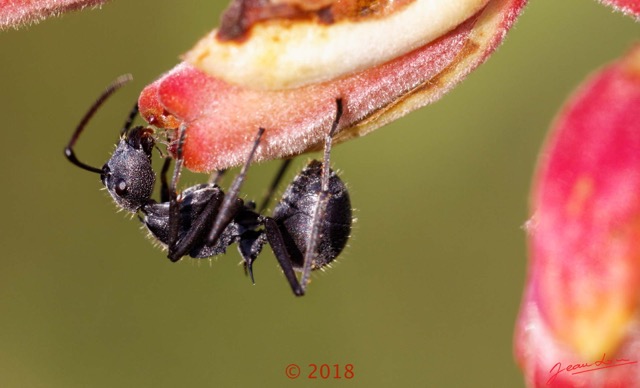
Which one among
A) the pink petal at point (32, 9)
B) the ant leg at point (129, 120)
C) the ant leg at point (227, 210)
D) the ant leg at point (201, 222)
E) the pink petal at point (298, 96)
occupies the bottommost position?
the pink petal at point (298, 96)

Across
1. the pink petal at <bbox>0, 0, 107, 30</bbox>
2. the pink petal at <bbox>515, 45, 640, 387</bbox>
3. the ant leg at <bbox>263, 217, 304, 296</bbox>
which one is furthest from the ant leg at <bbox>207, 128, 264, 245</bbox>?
the pink petal at <bbox>515, 45, 640, 387</bbox>

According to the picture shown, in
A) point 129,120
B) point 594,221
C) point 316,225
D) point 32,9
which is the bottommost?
point 594,221

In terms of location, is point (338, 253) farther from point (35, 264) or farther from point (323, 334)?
point (35, 264)

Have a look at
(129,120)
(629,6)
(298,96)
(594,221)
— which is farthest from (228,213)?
(594,221)

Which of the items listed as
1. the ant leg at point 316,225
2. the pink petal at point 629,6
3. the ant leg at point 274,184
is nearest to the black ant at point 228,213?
the ant leg at point 316,225

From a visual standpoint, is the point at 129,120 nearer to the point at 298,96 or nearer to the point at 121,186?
the point at 121,186

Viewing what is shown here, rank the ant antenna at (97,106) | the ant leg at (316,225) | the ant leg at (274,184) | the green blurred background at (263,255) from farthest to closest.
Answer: the green blurred background at (263,255) < the ant leg at (274,184) < the ant leg at (316,225) < the ant antenna at (97,106)

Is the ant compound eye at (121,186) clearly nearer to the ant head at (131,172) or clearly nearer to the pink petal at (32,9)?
the ant head at (131,172)

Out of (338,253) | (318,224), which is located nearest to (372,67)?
(318,224)
